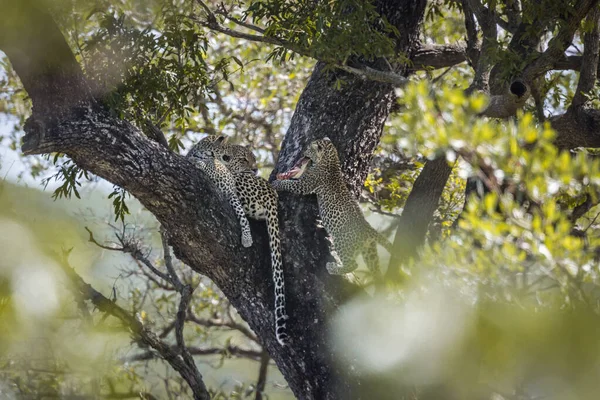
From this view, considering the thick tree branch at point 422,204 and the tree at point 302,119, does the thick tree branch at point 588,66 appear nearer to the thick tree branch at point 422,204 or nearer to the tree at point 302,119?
the tree at point 302,119

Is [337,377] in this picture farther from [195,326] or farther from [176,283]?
[195,326]

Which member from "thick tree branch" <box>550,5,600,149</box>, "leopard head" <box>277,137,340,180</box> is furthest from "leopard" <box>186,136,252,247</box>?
"thick tree branch" <box>550,5,600,149</box>

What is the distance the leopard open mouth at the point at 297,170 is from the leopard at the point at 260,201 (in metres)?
0.26

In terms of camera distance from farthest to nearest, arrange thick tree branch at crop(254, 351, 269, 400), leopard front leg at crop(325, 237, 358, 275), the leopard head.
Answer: thick tree branch at crop(254, 351, 269, 400) < the leopard head < leopard front leg at crop(325, 237, 358, 275)

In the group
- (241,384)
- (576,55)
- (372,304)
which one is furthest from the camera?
(241,384)

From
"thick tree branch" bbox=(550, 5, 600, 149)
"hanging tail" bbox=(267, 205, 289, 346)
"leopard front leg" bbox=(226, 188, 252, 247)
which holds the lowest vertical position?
"hanging tail" bbox=(267, 205, 289, 346)

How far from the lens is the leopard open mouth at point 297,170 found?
634 cm

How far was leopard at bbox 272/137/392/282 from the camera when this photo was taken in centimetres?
602

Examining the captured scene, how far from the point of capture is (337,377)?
507cm

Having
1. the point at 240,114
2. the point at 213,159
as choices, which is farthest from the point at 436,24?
the point at 213,159

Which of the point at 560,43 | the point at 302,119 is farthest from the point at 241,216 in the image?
the point at 560,43

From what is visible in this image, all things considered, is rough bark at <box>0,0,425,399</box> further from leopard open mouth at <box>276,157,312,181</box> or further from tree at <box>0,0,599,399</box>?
leopard open mouth at <box>276,157,312,181</box>

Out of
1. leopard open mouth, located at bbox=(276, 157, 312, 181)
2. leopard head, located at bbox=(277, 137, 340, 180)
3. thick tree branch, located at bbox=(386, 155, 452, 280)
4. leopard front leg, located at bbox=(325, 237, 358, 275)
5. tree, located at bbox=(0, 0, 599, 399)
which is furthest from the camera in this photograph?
leopard open mouth, located at bbox=(276, 157, 312, 181)

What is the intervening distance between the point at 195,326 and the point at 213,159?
14.3 ft
